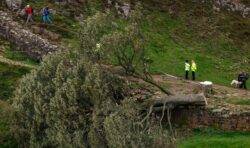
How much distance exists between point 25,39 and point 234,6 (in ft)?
82.2

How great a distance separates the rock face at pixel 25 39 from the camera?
157ft

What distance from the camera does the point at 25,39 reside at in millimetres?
48812

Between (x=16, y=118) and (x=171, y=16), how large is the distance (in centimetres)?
2833

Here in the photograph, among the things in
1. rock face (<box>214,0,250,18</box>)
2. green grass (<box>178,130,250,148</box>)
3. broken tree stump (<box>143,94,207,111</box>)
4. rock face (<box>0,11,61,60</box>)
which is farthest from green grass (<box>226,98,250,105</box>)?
rock face (<box>214,0,250,18</box>)

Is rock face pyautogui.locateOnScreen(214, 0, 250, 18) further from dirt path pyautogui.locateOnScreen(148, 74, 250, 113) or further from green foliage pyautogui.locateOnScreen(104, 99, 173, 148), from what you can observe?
green foliage pyautogui.locateOnScreen(104, 99, 173, 148)

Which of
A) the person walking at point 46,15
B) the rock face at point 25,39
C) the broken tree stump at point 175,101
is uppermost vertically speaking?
the person walking at point 46,15

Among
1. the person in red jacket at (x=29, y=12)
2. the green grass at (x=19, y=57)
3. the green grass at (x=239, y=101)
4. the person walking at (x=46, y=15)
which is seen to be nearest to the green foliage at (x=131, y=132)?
the green grass at (x=239, y=101)

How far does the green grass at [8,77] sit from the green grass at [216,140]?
12.5 m

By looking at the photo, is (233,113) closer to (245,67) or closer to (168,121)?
(168,121)

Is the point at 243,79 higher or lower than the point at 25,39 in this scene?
lower

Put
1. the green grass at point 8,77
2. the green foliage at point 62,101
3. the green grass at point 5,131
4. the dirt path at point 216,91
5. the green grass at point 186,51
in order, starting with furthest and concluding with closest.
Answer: the green grass at point 186,51 < the green grass at point 8,77 < the dirt path at point 216,91 < the green grass at point 5,131 < the green foliage at point 62,101

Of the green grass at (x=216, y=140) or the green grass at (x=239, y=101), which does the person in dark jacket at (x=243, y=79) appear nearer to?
the green grass at (x=239, y=101)

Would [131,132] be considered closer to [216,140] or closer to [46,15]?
[216,140]

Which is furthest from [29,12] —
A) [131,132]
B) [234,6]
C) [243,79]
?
[131,132]
